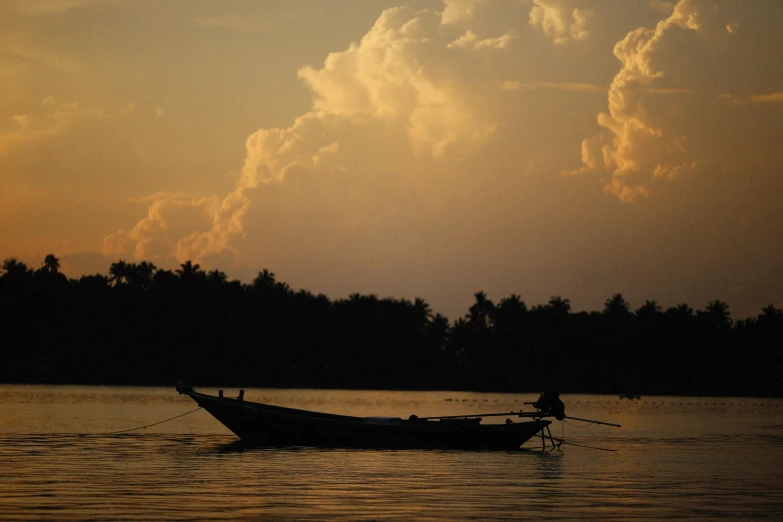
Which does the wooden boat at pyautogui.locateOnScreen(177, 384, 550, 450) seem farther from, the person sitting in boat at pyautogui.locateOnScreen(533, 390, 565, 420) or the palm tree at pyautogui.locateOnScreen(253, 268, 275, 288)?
the palm tree at pyautogui.locateOnScreen(253, 268, 275, 288)

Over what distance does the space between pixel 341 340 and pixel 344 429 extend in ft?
345

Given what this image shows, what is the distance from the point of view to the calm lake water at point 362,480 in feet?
69.9

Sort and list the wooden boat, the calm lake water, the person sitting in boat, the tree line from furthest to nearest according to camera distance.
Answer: the tree line < the person sitting in boat < the wooden boat < the calm lake water

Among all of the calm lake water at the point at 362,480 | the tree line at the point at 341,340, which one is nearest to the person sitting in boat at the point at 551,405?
the calm lake water at the point at 362,480

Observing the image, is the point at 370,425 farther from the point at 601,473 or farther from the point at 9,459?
the point at 9,459

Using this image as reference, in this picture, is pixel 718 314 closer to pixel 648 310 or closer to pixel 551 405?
pixel 648 310

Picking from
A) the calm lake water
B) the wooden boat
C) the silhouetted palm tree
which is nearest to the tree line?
the silhouetted palm tree

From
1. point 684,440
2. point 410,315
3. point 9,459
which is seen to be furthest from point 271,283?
point 9,459

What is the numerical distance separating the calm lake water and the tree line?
3122 inches

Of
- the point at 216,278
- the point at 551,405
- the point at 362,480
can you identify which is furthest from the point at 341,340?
the point at 362,480

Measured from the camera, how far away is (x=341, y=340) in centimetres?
14225

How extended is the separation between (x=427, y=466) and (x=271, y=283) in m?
131

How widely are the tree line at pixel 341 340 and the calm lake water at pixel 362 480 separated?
79303 mm

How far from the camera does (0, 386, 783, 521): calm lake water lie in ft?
69.9
